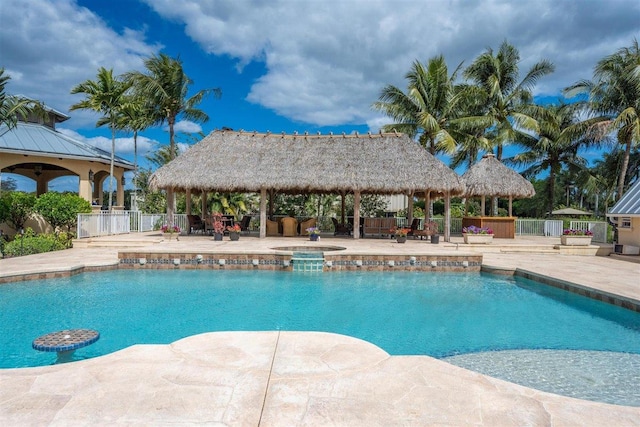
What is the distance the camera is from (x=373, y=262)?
33.2ft

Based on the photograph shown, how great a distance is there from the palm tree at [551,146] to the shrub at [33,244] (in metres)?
22.5

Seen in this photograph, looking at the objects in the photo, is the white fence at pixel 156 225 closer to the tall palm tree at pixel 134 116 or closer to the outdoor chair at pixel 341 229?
the outdoor chair at pixel 341 229

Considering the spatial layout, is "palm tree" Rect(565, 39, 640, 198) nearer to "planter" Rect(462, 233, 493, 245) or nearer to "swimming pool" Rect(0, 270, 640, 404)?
"planter" Rect(462, 233, 493, 245)

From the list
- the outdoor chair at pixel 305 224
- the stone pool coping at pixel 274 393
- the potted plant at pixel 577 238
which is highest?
the outdoor chair at pixel 305 224

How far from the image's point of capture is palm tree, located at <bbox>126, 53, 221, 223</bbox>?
750 inches

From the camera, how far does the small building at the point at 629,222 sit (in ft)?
39.0

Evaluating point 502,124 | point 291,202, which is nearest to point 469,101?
point 502,124

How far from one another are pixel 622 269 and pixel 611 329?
520 cm

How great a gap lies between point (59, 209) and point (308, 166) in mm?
9266

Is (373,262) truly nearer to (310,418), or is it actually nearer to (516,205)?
(310,418)

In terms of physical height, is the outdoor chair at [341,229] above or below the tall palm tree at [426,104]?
below

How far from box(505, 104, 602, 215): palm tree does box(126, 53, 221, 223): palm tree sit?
18.7 metres

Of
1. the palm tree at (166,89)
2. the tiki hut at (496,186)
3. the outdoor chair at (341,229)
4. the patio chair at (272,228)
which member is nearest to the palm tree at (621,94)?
the tiki hut at (496,186)

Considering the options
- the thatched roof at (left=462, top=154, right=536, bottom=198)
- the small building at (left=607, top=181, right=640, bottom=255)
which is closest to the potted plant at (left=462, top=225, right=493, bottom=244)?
the thatched roof at (left=462, top=154, right=536, bottom=198)
